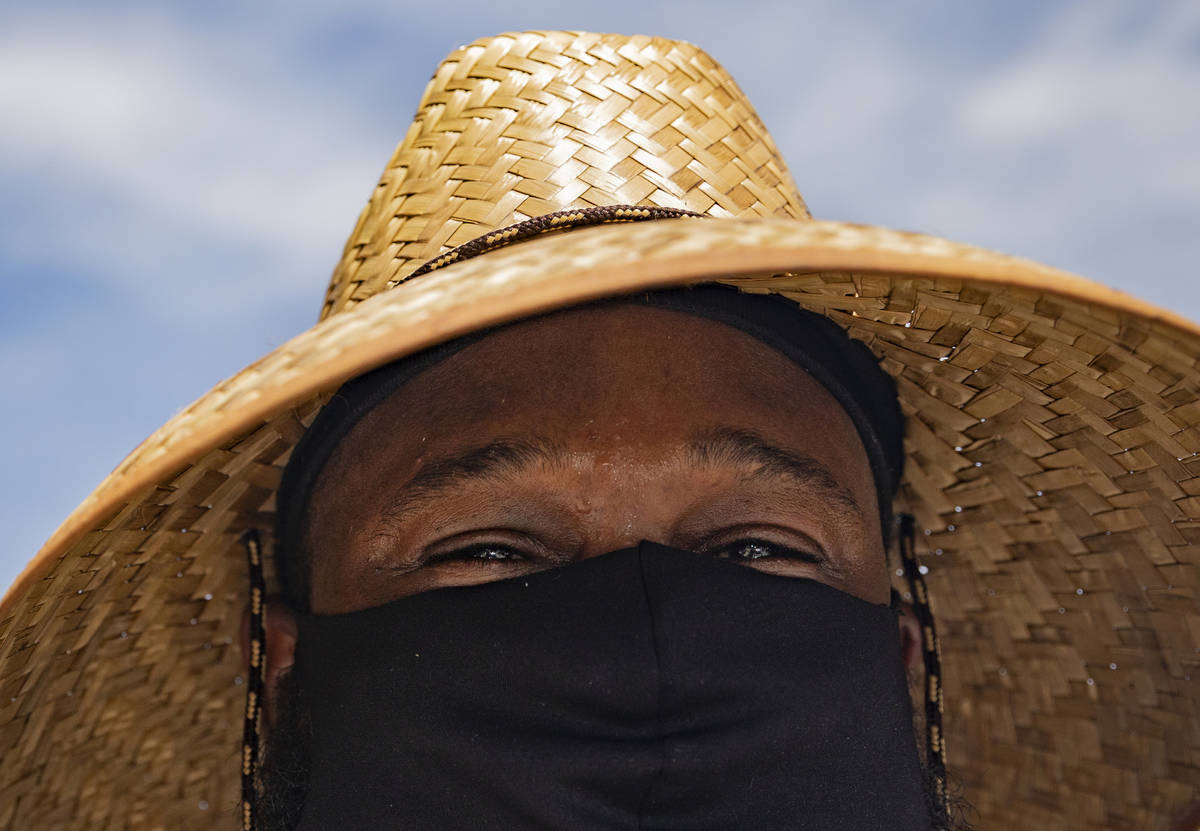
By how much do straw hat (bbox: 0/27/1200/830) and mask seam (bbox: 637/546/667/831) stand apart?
0.34 metres

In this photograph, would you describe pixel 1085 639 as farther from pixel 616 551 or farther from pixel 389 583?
pixel 389 583

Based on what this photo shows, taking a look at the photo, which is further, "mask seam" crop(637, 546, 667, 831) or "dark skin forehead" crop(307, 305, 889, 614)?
"dark skin forehead" crop(307, 305, 889, 614)

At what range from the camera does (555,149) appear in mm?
1478

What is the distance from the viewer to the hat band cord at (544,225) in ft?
4.34

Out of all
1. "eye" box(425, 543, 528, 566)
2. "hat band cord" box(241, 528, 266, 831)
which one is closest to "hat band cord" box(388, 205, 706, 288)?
"eye" box(425, 543, 528, 566)

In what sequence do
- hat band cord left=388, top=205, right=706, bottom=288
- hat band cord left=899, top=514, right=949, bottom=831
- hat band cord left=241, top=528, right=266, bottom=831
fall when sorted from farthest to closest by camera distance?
1. hat band cord left=899, top=514, right=949, bottom=831
2. hat band cord left=241, top=528, right=266, bottom=831
3. hat band cord left=388, top=205, right=706, bottom=288

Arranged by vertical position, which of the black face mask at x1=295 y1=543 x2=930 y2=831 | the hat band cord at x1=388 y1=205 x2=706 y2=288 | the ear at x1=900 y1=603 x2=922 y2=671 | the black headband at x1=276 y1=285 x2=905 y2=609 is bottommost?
the black face mask at x1=295 y1=543 x2=930 y2=831

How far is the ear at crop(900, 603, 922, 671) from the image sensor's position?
1778mm

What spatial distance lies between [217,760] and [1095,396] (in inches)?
54.0

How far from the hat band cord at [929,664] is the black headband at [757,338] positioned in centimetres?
9

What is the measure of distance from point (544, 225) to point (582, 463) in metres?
0.28

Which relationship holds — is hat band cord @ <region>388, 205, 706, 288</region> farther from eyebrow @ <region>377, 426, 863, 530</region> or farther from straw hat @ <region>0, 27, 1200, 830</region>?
eyebrow @ <region>377, 426, 863, 530</region>

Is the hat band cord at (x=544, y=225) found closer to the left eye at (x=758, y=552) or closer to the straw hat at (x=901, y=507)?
the straw hat at (x=901, y=507)

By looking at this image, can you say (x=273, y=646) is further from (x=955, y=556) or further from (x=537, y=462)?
(x=955, y=556)
